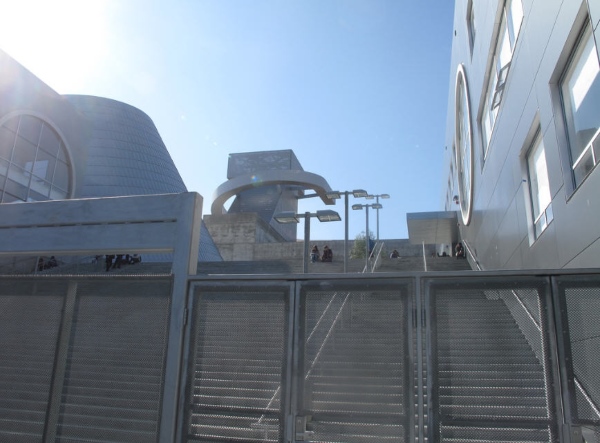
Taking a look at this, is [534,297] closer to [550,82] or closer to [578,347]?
[578,347]

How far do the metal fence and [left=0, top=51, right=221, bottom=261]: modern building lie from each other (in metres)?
17.5

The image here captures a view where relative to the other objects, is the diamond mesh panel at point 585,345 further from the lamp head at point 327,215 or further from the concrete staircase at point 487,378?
the lamp head at point 327,215

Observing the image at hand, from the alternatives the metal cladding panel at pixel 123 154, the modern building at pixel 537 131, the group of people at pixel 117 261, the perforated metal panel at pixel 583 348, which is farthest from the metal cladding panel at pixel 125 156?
the perforated metal panel at pixel 583 348

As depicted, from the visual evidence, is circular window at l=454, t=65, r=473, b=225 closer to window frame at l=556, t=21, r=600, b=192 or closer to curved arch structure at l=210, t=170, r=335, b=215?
window frame at l=556, t=21, r=600, b=192

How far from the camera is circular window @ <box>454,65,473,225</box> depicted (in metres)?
20.0

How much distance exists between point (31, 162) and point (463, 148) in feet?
63.3

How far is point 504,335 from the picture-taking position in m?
3.56

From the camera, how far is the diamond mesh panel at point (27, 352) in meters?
4.36

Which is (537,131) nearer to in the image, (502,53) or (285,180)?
(502,53)

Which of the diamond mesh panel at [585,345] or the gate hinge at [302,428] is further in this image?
the gate hinge at [302,428]

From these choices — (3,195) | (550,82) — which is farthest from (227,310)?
(3,195)

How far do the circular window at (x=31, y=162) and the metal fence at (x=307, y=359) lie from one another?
17.5 meters

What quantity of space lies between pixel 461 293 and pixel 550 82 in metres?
5.25

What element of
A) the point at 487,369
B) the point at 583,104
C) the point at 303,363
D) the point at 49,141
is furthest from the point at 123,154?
the point at 487,369
